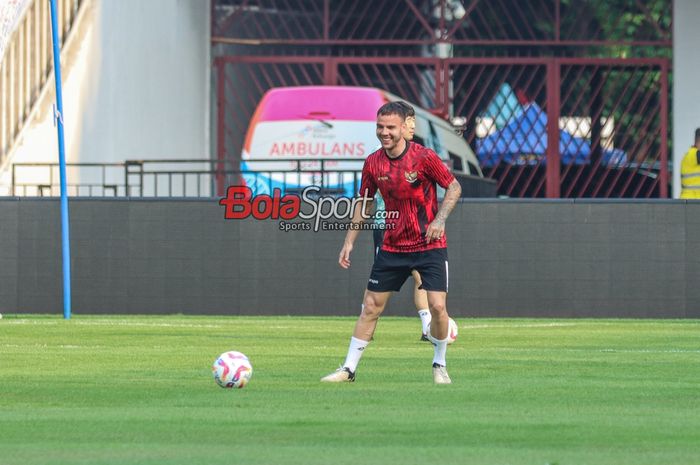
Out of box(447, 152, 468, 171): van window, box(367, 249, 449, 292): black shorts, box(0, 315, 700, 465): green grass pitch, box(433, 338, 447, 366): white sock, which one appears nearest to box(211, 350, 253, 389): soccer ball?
box(0, 315, 700, 465): green grass pitch

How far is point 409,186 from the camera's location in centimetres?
1073

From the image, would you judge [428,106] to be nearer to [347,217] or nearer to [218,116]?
[218,116]

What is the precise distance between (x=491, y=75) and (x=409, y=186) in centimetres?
2519

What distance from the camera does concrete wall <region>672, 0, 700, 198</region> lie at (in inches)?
1334

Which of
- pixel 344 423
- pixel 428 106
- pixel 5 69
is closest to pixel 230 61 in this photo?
pixel 428 106

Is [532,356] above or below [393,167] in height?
below

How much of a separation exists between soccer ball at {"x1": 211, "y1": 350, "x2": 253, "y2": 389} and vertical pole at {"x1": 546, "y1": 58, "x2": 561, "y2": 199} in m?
25.5

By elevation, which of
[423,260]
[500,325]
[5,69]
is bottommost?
[500,325]

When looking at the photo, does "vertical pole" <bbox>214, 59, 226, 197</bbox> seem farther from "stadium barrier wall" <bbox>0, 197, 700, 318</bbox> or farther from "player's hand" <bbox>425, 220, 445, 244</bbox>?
"player's hand" <bbox>425, 220, 445, 244</bbox>

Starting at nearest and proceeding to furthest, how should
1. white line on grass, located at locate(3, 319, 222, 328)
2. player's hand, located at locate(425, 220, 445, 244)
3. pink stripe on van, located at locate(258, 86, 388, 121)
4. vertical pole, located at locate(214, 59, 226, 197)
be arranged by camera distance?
player's hand, located at locate(425, 220, 445, 244) < white line on grass, located at locate(3, 319, 222, 328) < pink stripe on van, located at locate(258, 86, 388, 121) < vertical pole, located at locate(214, 59, 226, 197)

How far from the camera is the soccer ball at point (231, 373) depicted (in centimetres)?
1029

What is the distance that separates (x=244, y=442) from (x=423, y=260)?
342 centimetres

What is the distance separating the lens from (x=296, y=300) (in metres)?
22.0

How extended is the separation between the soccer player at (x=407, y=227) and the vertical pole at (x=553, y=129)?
81.4 feet
